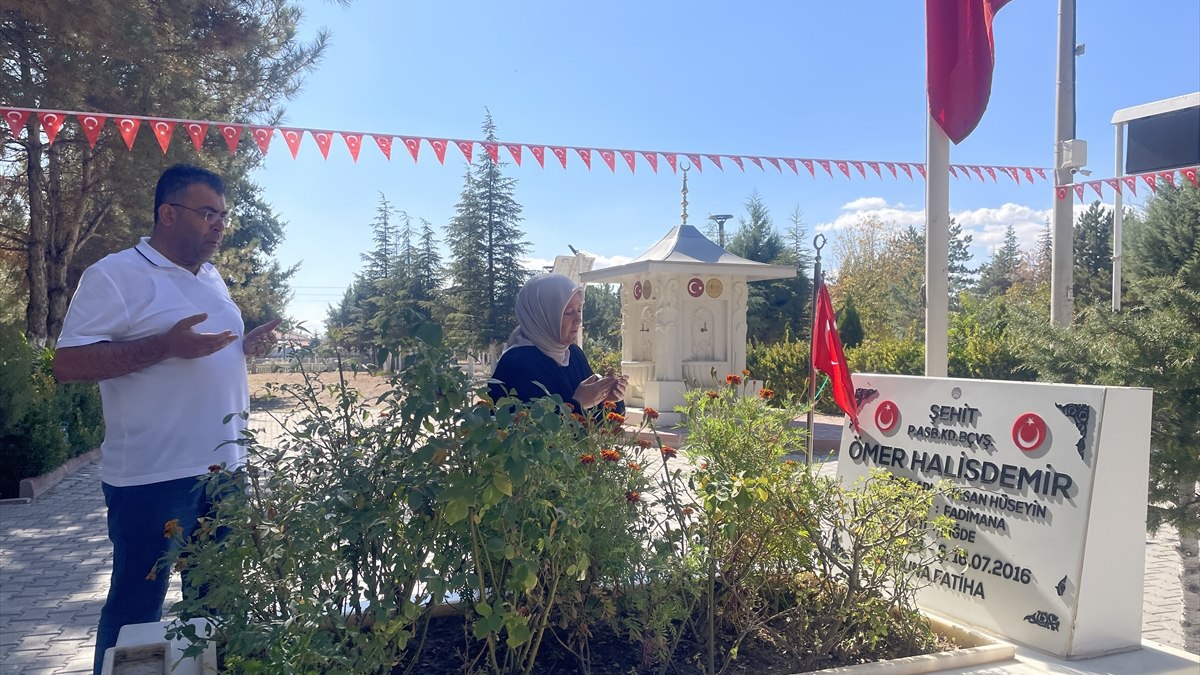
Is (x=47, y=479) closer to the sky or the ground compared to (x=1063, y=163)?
closer to the ground

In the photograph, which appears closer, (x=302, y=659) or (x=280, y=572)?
(x=302, y=659)

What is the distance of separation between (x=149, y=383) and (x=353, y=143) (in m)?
6.23

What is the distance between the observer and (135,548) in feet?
7.42

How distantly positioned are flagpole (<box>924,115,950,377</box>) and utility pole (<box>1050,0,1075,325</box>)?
623 centimetres

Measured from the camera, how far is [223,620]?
6.26 ft

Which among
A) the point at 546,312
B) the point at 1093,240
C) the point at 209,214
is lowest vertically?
the point at 546,312

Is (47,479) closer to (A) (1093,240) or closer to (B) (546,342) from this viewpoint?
(B) (546,342)

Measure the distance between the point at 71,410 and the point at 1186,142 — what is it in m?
14.0

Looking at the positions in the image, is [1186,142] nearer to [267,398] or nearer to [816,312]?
[816,312]

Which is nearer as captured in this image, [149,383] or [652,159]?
[149,383]

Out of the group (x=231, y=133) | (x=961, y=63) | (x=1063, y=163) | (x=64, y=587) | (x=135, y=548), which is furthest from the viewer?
(x=1063, y=163)

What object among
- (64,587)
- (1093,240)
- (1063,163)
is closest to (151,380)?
(64,587)

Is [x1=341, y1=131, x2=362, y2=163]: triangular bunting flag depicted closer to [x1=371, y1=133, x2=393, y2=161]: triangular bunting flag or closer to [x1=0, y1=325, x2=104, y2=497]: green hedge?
[x1=371, y1=133, x2=393, y2=161]: triangular bunting flag

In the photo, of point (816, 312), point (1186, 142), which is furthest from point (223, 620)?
point (1186, 142)
